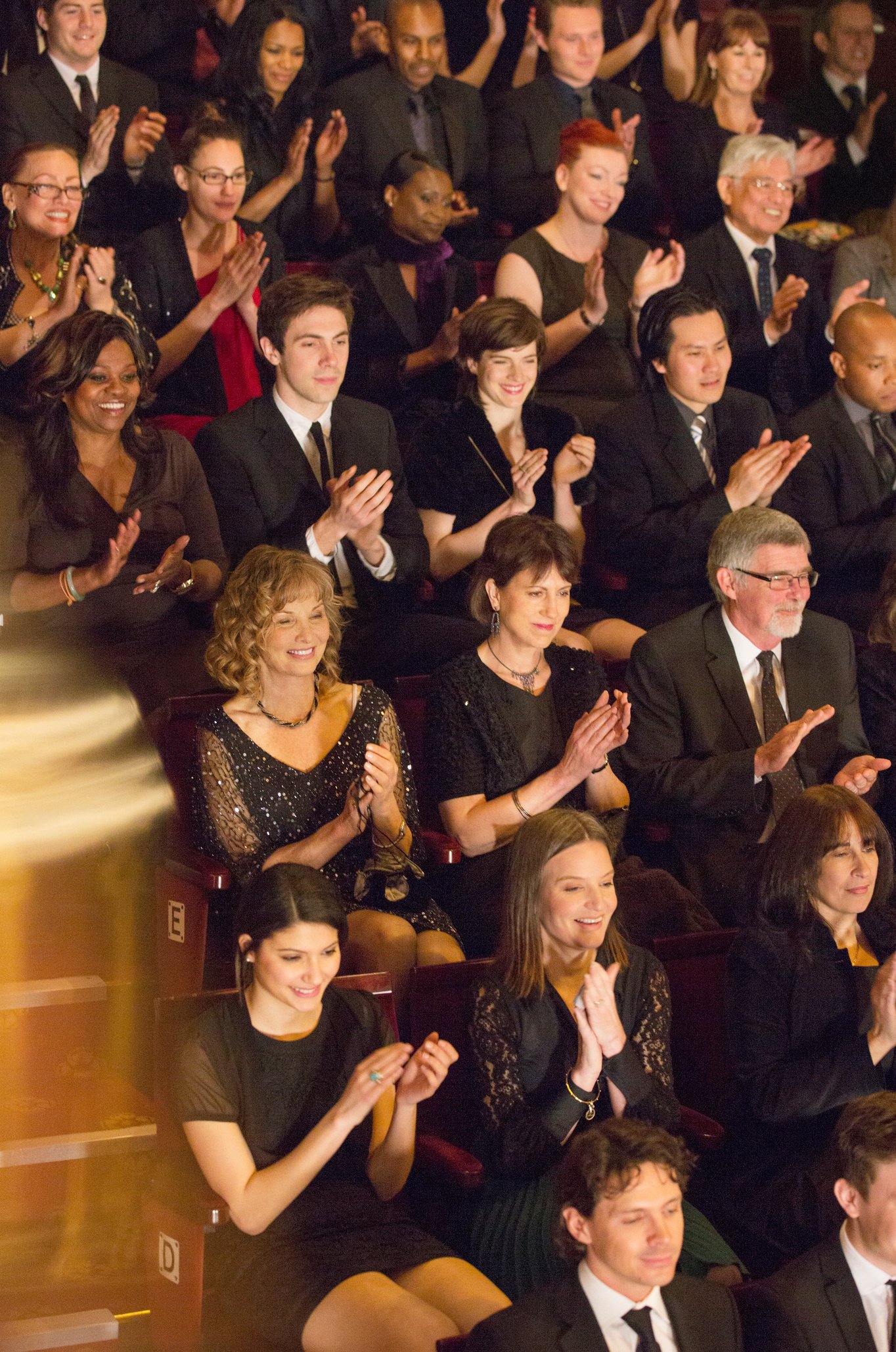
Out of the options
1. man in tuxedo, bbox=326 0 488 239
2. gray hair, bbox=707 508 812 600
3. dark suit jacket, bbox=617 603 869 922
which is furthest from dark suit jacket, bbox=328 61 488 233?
dark suit jacket, bbox=617 603 869 922

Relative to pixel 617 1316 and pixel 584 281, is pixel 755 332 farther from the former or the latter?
pixel 617 1316

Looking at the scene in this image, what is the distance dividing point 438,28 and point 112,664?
187 cm

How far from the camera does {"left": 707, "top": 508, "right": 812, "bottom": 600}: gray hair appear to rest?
2.64m

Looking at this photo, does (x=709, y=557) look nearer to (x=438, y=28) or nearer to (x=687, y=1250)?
(x=687, y=1250)

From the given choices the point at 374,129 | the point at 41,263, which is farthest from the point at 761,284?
Answer: the point at 41,263

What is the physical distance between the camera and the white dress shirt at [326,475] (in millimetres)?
2850

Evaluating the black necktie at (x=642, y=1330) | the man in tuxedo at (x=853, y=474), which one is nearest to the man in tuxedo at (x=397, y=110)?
the man in tuxedo at (x=853, y=474)

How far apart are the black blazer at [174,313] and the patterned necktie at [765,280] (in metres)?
1.06

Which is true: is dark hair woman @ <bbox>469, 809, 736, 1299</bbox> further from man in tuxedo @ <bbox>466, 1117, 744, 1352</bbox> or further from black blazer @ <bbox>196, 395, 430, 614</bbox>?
black blazer @ <bbox>196, 395, 430, 614</bbox>

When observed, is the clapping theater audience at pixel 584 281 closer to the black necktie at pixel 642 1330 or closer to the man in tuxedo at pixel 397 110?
the man in tuxedo at pixel 397 110

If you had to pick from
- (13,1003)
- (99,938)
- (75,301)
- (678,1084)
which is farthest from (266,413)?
(678,1084)

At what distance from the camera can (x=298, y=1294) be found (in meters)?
1.82

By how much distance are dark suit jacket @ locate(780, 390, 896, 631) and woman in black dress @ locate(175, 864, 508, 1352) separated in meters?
1.45

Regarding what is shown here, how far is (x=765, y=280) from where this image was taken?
12.1ft
